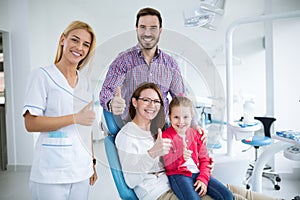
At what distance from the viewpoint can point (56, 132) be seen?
46.1 inches

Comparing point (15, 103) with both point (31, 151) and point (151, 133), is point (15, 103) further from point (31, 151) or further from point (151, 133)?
point (151, 133)

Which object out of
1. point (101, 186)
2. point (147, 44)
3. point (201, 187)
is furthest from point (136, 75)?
point (101, 186)

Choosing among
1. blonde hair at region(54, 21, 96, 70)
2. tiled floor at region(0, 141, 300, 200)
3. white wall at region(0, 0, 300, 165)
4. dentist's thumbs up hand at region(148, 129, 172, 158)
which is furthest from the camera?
white wall at region(0, 0, 300, 165)

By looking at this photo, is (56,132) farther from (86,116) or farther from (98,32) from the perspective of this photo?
(98,32)

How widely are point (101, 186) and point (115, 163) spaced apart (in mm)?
1499

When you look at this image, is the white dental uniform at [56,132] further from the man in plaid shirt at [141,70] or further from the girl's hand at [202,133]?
the girl's hand at [202,133]

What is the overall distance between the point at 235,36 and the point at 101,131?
2.95 meters

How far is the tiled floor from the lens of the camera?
231 cm

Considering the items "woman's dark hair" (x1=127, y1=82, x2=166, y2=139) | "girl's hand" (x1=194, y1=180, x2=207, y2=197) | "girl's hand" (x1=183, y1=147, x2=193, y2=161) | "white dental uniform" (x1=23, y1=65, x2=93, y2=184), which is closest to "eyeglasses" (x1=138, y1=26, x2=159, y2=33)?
"woman's dark hair" (x1=127, y1=82, x2=166, y2=139)

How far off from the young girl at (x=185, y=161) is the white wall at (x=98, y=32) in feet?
5.33

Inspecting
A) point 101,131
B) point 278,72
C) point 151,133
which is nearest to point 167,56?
point 151,133

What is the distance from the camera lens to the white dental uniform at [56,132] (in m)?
1.13

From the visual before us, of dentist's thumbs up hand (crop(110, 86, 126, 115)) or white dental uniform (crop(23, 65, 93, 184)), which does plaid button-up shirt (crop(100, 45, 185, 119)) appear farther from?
white dental uniform (crop(23, 65, 93, 184))

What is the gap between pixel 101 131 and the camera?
4.09ft
